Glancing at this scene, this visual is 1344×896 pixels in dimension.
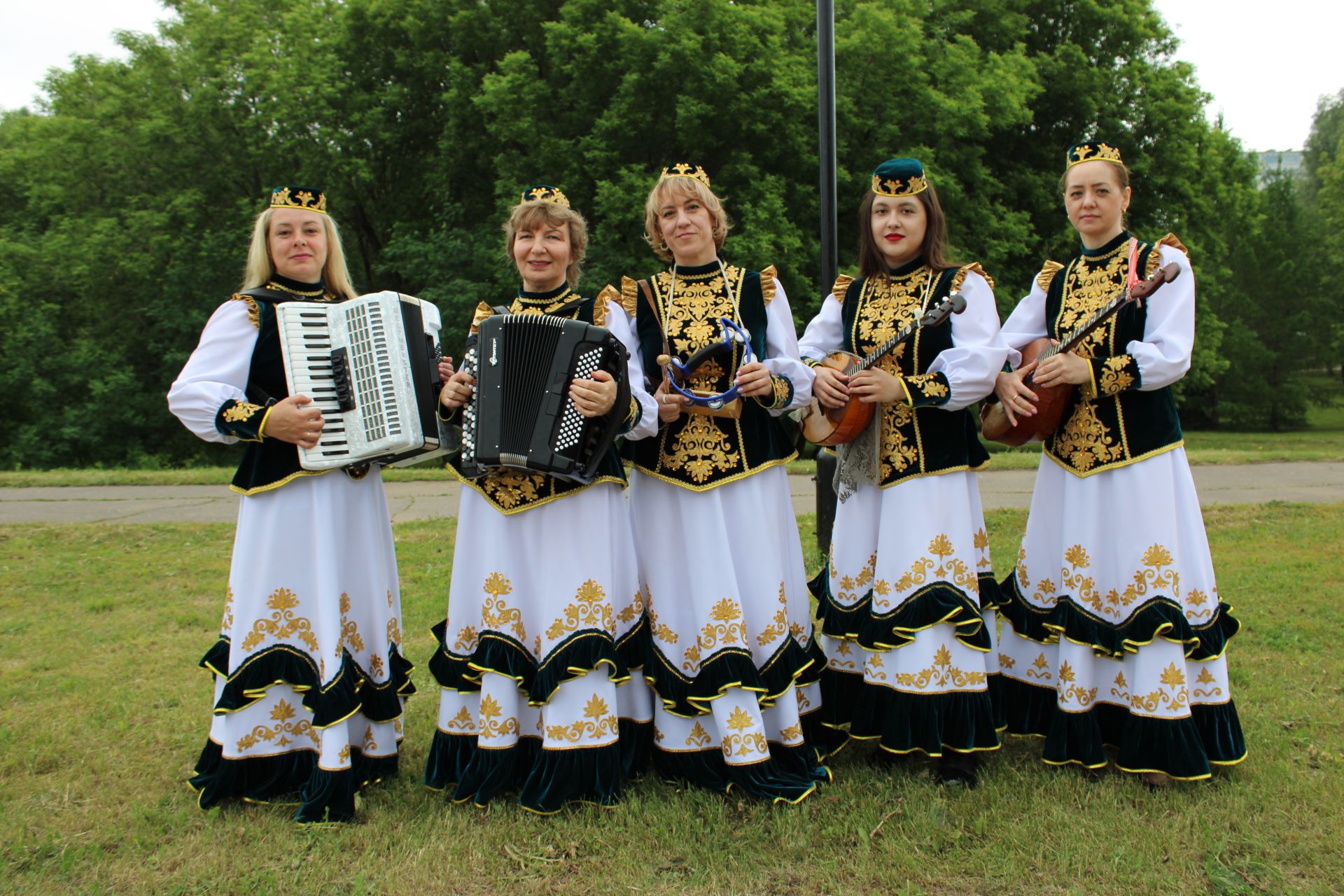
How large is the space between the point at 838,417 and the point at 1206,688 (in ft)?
5.90

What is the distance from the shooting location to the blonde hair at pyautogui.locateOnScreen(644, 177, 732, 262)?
373 centimetres

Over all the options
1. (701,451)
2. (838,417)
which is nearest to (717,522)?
(701,451)

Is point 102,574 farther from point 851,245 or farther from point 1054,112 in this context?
point 1054,112

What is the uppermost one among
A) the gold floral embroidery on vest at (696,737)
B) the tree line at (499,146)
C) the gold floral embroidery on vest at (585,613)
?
the tree line at (499,146)

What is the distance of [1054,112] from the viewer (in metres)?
21.6

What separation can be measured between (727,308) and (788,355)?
32cm

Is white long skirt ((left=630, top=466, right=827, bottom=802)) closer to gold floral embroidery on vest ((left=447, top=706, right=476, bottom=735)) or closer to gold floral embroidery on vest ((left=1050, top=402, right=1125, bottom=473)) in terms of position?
gold floral embroidery on vest ((left=447, top=706, right=476, bottom=735))

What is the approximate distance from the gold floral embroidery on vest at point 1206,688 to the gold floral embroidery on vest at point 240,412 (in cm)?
376

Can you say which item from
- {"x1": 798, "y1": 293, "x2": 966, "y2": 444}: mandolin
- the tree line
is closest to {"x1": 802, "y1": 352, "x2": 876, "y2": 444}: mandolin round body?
{"x1": 798, "y1": 293, "x2": 966, "y2": 444}: mandolin

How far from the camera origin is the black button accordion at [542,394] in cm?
331

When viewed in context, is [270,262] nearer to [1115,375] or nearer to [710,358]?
[710,358]

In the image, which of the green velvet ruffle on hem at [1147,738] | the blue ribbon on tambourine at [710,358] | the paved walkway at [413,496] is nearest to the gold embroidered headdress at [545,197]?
the blue ribbon on tambourine at [710,358]

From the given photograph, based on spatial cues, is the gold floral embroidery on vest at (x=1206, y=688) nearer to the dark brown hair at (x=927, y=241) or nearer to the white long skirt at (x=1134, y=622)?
the white long skirt at (x=1134, y=622)

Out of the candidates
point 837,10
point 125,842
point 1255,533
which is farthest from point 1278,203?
point 125,842
